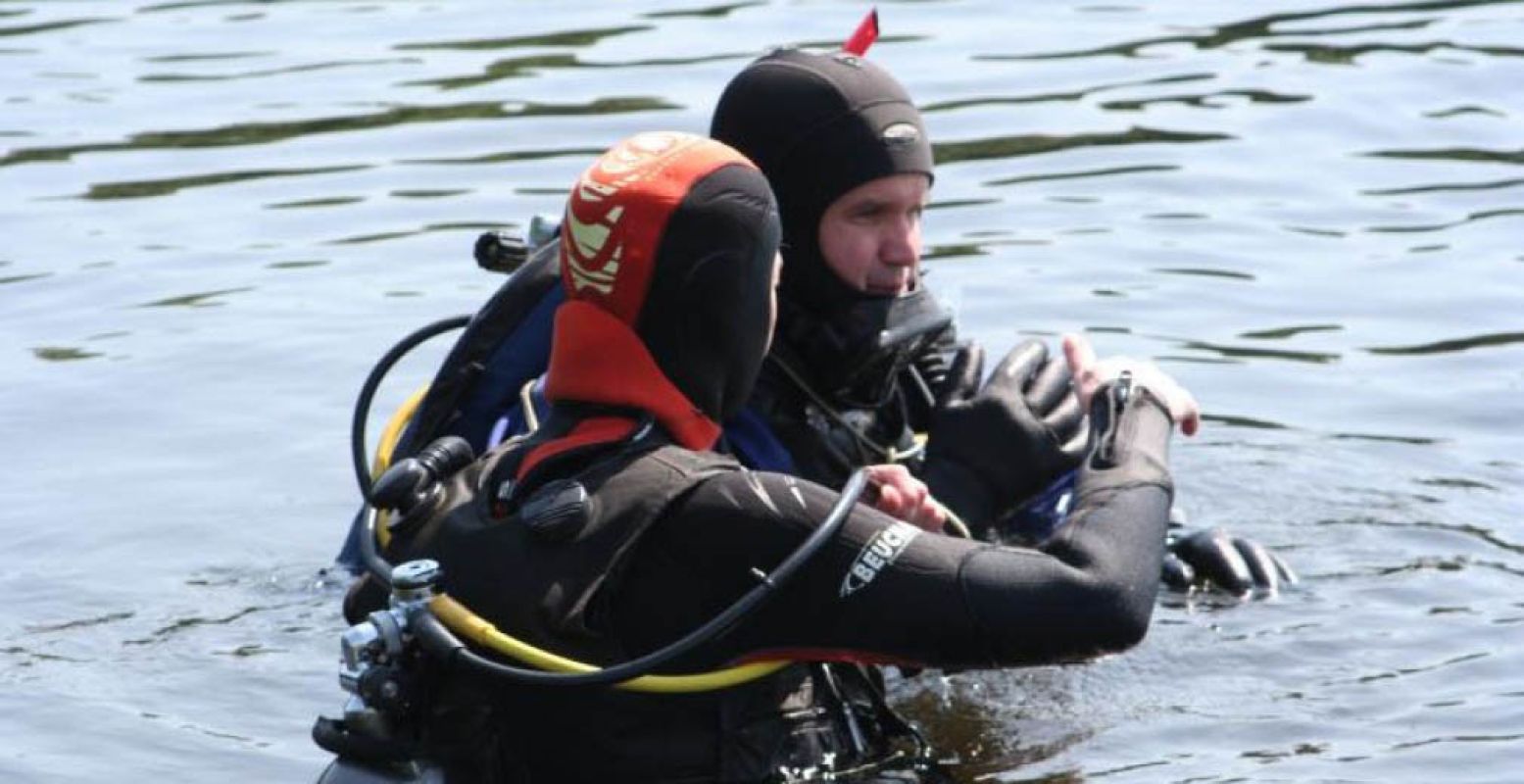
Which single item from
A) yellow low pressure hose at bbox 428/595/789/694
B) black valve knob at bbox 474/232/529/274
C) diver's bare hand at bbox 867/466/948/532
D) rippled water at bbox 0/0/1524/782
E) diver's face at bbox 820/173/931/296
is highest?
diver's face at bbox 820/173/931/296

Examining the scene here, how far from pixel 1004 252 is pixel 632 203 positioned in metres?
5.03

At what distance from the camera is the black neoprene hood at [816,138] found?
18.6ft

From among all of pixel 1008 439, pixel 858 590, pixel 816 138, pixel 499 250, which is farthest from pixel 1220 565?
pixel 858 590

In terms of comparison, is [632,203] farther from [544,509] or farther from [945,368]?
[945,368]

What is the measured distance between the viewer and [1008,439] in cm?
552

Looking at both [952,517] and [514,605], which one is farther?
[952,517]

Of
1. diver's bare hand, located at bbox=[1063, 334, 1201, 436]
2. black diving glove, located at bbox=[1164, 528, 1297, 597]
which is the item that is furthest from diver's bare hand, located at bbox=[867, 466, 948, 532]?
black diving glove, located at bbox=[1164, 528, 1297, 597]

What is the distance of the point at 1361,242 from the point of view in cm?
966

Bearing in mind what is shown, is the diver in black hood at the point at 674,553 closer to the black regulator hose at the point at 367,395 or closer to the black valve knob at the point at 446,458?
the black valve knob at the point at 446,458

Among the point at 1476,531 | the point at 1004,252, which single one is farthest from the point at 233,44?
the point at 1476,531

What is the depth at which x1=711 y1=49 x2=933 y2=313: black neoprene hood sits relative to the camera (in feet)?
18.6

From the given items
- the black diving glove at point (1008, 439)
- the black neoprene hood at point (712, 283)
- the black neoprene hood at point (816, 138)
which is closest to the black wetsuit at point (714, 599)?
the black neoprene hood at point (712, 283)

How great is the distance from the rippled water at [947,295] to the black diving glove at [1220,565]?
0.09m

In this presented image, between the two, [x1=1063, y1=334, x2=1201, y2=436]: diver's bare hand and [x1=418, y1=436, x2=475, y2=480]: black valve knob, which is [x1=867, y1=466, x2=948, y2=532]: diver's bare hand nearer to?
[x1=1063, y1=334, x2=1201, y2=436]: diver's bare hand
